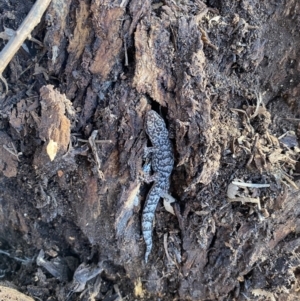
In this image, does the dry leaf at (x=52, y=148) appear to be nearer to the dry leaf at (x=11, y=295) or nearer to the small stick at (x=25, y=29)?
the small stick at (x=25, y=29)

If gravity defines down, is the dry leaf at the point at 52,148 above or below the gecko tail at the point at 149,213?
above

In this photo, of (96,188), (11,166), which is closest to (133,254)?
(96,188)

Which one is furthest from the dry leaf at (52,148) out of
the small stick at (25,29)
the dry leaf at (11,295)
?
the dry leaf at (11,295)

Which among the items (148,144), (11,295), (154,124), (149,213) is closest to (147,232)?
(149,213)

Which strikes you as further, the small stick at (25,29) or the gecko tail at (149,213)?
the gecko tail at (149,213)

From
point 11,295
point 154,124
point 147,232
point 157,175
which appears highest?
point 154,124

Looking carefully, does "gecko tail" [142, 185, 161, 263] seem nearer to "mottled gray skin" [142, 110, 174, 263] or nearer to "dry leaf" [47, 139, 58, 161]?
"mottled gray skin" [142, 110, 174, 263]

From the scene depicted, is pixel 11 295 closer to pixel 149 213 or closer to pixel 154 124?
pixel 149 213
